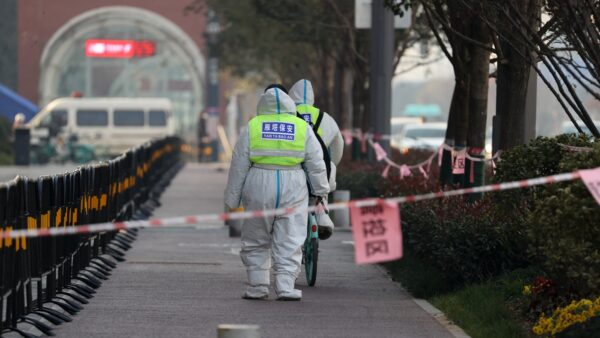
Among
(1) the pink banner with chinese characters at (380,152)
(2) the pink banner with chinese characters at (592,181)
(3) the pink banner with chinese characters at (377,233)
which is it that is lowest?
(1) the pink banner with chinese characters at (380,152)

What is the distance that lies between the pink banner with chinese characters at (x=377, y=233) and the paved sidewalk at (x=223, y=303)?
2.17 m

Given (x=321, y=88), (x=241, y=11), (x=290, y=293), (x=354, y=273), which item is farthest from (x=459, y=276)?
(x=321, y=88)

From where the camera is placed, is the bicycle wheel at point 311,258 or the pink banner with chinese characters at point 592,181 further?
the bicycle wheel at point 311,258

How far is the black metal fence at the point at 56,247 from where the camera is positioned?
10.3 meters

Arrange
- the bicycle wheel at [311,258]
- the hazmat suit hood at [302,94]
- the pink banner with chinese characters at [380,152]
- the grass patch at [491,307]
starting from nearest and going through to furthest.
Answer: the grass patch at [491,307] → the bicycle wheel at [311,258] → the hazmat suit hood at [302,94] → the pink banner with chinese characters at [380,152]

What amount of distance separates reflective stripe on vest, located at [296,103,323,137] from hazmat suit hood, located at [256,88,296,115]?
1.83 meters

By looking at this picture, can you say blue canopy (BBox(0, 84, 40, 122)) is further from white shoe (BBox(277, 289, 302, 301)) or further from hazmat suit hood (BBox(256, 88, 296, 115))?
white shoe (BBox(277, 289, 302, 301))

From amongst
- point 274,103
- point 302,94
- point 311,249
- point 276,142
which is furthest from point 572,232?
point 302,94

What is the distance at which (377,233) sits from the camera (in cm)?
893

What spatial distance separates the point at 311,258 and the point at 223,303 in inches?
66.0

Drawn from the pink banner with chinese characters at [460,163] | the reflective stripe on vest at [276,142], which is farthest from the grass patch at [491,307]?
the pink banner with chinese characters at [460,163]

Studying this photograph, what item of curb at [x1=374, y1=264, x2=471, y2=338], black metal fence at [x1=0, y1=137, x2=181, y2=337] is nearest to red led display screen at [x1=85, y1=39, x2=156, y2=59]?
black metal fence at [x1=0, y1=137, x2=181, y2=337]

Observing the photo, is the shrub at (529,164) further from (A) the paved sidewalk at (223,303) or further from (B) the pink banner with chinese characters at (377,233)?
(B) the pink banner with chinese characters at (377,233)

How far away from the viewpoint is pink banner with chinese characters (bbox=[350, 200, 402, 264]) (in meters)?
8.84
